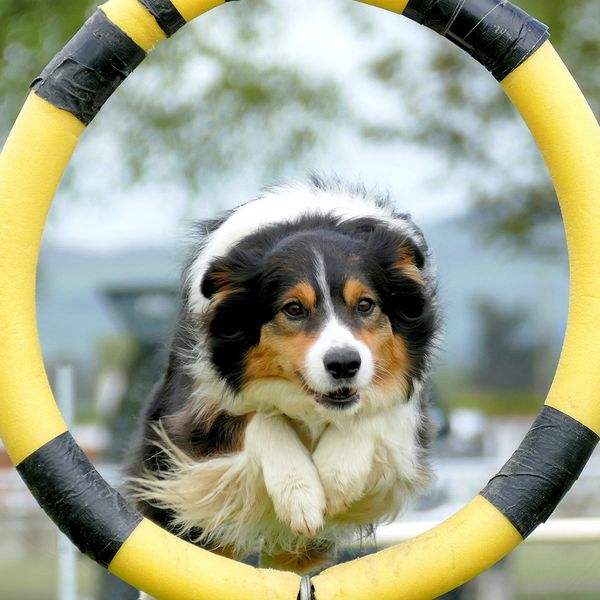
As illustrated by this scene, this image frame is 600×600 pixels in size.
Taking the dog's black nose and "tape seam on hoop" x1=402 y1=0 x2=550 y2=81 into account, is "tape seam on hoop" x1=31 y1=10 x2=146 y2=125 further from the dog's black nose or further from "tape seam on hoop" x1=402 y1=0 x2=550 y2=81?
the dog's black nose

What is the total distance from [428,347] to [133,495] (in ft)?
4.80

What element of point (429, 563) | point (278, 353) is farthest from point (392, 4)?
point (429, 563)

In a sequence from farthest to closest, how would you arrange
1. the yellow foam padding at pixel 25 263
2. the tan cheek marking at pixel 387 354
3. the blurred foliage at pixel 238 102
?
1. the blurred foliage at pixel 238 102
2. the tan cheek marking at pixel 387 354
3. the yellow foam padding at pixel 25 263

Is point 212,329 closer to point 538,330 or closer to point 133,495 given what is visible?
point 133,495

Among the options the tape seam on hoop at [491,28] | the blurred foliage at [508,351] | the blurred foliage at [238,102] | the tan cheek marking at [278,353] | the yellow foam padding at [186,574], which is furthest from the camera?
the blurred foliage at [508,351]

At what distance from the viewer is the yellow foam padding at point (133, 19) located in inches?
159

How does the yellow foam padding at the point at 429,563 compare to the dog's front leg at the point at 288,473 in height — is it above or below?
below

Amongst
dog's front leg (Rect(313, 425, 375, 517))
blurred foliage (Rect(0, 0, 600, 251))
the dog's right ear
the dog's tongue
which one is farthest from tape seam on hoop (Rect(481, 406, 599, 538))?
blurred foliage (Rect(0, 0, 600, 251))

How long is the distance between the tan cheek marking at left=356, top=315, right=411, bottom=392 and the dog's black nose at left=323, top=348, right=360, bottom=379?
0.62 ft

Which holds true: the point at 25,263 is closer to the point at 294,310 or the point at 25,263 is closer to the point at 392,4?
the point at 294,310

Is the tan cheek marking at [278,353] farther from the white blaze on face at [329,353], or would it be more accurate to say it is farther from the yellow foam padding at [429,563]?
the yellow foam padding at [429,563]

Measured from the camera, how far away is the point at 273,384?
4.14 meters

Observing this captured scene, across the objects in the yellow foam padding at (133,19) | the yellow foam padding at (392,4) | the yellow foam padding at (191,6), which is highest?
the yellow foam padding at (392,4)

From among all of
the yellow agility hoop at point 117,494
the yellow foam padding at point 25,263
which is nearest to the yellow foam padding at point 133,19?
the yellow agility hoop at point 117,494
